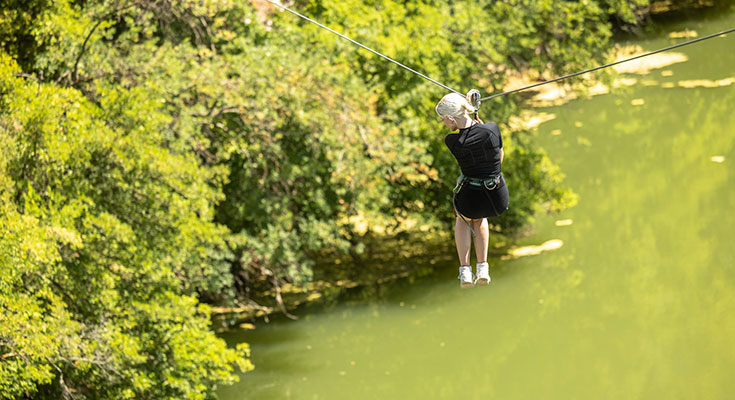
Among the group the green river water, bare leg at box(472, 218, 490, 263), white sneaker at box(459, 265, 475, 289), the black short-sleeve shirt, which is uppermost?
the black short-sleeve shirt

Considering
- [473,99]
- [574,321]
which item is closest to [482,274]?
[473,99]

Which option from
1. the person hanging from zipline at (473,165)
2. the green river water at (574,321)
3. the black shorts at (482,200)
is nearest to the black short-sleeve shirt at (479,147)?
the person hanging from zipline at (473,165)

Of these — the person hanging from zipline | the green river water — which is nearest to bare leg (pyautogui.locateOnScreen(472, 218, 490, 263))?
the person hanging from zipline

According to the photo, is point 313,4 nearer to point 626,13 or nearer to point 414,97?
point 414,97

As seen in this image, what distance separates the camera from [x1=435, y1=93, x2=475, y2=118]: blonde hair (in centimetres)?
571

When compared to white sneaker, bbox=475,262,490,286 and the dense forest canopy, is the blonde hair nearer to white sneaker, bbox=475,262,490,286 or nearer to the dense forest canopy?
white sneaker, bbox=475,262,490,286

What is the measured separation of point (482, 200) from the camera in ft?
19.7

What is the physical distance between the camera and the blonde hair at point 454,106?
5711 mm

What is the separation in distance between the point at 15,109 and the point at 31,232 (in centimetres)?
172

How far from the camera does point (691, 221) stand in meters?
18.1

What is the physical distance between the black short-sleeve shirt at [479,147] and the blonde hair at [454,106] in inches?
6.7

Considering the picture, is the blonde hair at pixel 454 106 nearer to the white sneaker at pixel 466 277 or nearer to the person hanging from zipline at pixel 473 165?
the person hanging from zipline at pixel 473 165

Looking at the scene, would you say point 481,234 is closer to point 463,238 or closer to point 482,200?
point 463,238

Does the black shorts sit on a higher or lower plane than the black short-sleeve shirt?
lower
